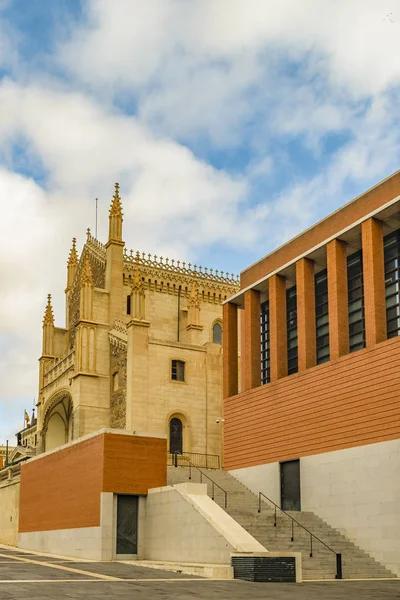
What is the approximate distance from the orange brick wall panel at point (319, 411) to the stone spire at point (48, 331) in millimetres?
25306

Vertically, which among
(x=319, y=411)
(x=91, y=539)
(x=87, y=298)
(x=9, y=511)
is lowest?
(x=91, y=539)

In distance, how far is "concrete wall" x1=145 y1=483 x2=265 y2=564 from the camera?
72.8 feet

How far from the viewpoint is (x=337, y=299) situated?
28.0 metres

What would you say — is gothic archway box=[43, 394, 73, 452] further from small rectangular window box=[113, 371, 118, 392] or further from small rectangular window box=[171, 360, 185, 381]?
small rectangular window box=[171, 360, 185, 381]

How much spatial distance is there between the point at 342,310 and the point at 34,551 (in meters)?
17.0

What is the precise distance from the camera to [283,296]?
32094mm

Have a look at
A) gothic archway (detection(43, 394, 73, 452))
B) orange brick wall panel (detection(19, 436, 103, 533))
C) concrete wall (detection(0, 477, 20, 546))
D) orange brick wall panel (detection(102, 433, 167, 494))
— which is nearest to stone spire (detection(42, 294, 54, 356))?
gothic archway (detection(43, 394, 73, 452))

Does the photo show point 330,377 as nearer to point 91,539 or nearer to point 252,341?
point 252,341

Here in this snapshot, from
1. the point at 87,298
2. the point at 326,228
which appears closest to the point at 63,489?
the point at 326,228

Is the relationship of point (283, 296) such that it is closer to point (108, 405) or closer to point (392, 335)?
point (392, 335)

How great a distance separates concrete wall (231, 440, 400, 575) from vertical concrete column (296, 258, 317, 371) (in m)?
3.70

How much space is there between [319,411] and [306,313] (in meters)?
3.93

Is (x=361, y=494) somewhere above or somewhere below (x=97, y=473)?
below

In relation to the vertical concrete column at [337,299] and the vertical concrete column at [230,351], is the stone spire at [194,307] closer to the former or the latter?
the vertical concrete column at [230,351]
